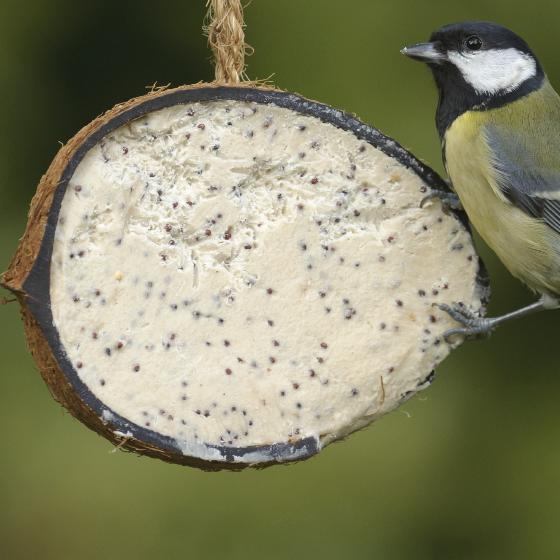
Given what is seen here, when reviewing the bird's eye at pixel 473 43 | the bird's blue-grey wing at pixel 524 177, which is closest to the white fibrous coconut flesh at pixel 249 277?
the bird's blue-grey wing at pixel 524 177

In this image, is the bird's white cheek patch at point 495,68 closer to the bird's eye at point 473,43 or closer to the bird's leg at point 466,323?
the bird's eye at point 473,43

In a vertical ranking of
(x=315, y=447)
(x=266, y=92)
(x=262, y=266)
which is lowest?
(x=315, y=447)

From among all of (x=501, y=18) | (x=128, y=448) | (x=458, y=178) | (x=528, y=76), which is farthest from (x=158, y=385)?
(x=501, y=18)

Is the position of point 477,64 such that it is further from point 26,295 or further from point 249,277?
point 26,295

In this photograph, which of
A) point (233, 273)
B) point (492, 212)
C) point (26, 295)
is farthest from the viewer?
point (492, 212)

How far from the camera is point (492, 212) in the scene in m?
1.55

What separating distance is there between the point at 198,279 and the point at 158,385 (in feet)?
0.50

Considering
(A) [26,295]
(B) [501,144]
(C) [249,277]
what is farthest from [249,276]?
(B) [501,144]

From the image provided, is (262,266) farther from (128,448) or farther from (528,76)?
(528,76)

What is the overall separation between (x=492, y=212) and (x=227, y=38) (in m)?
0.46

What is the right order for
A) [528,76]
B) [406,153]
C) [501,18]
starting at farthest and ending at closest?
1. [501,18]
2. [528,76]
3. [406,153]

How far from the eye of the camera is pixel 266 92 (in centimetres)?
139

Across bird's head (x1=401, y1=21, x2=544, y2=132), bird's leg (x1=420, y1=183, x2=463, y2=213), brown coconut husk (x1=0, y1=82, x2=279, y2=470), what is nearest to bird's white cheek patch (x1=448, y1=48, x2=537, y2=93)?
bird's head (x1=401, y1=21, x2=544, y2=132)

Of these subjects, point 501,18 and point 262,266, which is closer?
point 262,266
